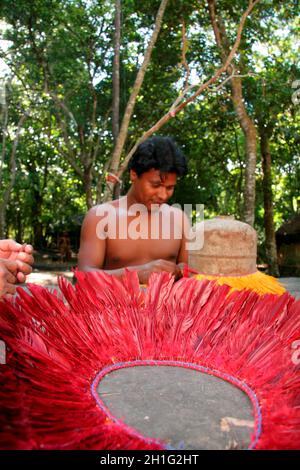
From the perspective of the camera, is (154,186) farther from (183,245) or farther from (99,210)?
(183,245)

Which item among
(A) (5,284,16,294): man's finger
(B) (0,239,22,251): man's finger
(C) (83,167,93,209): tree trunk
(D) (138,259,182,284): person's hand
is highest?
(C) (83,167,93,209): tree trunk

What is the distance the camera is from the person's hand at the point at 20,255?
861 millimetres

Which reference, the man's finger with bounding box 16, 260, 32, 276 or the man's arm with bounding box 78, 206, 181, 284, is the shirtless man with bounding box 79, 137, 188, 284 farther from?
the man's finger with bounding box 16, 260, 32, 276

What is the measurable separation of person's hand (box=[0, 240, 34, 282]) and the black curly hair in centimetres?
99

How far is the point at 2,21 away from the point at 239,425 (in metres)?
9.40

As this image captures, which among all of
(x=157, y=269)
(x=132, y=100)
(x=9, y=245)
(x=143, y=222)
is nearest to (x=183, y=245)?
(x=143, y=222)

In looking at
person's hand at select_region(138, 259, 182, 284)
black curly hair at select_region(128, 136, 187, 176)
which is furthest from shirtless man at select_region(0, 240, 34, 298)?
black curly hair at select_region(128, 136, 187, 176)

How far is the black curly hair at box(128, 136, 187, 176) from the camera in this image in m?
1.81

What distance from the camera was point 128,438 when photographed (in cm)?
44

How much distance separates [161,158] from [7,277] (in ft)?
3.72

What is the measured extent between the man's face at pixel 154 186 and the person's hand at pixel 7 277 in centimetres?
107

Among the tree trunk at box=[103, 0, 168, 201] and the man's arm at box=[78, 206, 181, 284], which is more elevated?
the tree trunk at box=[103, 0, 168, 201]

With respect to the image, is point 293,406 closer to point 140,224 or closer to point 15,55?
point 140,224

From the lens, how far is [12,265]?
83 cm
